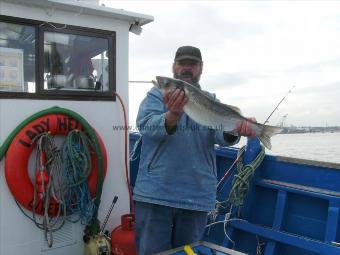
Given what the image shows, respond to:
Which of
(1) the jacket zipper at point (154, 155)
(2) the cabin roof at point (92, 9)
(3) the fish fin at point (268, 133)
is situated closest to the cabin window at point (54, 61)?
(2) the cabin roof at point (92, 9)

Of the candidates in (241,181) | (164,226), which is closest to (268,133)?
(164,226)

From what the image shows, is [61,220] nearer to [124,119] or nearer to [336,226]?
[124,119]

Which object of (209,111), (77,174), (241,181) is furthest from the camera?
(241,181)

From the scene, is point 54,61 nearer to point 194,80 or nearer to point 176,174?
point 194,80

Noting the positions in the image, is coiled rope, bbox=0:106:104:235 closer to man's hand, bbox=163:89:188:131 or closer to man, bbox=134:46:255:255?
man, bbox=134:46:255:255

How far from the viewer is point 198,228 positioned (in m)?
2.88

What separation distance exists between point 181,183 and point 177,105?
0.66m

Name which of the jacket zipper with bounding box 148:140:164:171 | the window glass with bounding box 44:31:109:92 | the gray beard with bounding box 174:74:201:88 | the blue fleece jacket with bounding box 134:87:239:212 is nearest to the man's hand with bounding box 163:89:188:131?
the blue fleece jacket with bounding box 134:87:239:212

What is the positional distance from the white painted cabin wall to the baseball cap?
5.03 feet

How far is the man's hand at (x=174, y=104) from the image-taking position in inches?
98.3

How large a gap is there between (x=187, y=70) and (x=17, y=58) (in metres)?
1.90

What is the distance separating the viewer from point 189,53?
2.83 meters

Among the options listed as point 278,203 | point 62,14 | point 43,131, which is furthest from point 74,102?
point 278,203

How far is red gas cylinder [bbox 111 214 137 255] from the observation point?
383cm
